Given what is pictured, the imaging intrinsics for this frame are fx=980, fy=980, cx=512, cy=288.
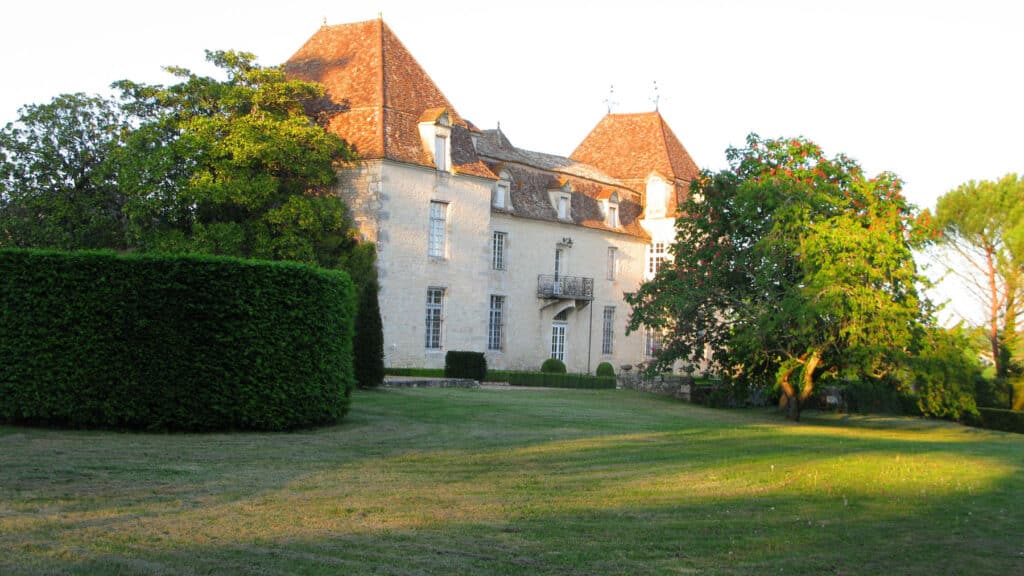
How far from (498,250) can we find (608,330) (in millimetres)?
7909

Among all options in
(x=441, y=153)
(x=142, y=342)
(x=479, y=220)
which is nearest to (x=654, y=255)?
(x=479, y=220)

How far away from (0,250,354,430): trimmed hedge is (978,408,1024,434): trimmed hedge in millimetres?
25060

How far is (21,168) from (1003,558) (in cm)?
3064

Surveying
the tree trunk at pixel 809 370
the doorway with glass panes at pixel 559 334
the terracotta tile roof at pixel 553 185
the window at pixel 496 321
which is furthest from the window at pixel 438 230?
the tree trunk at pixel 809 370

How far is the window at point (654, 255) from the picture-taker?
44812mm

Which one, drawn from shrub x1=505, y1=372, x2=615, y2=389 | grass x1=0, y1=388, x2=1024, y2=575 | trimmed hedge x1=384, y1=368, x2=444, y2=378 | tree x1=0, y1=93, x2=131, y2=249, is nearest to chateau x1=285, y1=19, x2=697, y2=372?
trimmed hedge x1=384, y1=368, x2=444, y2=378

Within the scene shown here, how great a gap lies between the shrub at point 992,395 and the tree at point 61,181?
3085cm

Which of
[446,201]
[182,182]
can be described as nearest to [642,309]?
[446,201]

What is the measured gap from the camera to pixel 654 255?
44.9 m

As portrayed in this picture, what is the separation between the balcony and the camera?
39.6m

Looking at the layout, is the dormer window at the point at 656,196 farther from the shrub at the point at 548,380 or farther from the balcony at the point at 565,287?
the shrub at the point at 548,380

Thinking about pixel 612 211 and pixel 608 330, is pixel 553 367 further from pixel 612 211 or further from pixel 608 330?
pixel 612 211

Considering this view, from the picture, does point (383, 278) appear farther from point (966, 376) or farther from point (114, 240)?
point (966, 376)

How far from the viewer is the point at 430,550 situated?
6758mm
